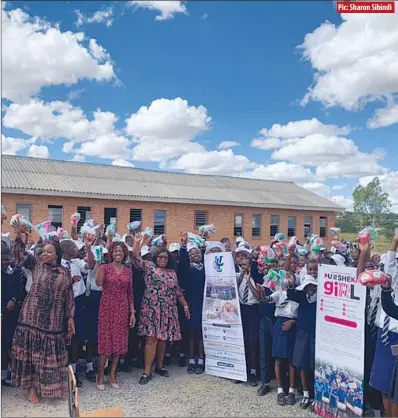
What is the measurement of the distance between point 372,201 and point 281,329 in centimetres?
154

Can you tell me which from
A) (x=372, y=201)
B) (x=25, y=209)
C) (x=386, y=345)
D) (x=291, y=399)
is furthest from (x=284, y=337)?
(x=25, y=209)

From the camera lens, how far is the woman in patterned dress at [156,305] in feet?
12.2

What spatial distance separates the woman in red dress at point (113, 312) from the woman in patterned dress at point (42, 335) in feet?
1.17

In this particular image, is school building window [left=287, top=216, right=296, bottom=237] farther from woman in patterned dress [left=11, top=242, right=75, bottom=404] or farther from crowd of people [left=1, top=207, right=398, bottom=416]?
woman in patterned dress [left=11, top=242, right=75, bottom=404]

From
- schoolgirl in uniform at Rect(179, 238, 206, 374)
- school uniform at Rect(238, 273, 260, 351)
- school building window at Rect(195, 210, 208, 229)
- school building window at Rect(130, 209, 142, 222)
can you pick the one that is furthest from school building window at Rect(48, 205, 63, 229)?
school uniform at Rect(238, 273, 260, 351)

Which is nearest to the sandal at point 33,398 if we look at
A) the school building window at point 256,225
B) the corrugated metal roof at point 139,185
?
the corrugated metal roof at point 139,185

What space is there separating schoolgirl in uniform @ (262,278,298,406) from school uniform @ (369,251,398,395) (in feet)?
2.25

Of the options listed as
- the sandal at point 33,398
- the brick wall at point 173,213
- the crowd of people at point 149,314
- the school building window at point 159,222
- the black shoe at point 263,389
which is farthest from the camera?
the school building window at point 159,222

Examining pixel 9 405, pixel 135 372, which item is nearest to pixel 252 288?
pixel 135 372

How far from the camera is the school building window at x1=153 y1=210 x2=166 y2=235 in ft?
43.1

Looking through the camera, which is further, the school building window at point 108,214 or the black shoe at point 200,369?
the school building window at point 108,214

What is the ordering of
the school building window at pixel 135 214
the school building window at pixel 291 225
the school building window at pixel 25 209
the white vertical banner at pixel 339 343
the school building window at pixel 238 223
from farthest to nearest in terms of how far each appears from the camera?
the school building window at pixel 291 225 → the school building window at pixel 238 223 → the school building window at pixel 135 214 → the school building window at pixel 25 209 → the white vertical banner at pixel 339 343

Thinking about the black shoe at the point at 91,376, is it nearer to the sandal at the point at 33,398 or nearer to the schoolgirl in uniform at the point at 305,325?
the sandal at the point at 33,398

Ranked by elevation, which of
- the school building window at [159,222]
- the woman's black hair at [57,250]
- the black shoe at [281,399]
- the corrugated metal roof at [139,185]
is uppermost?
the corrugated metal roof at [139,185]
